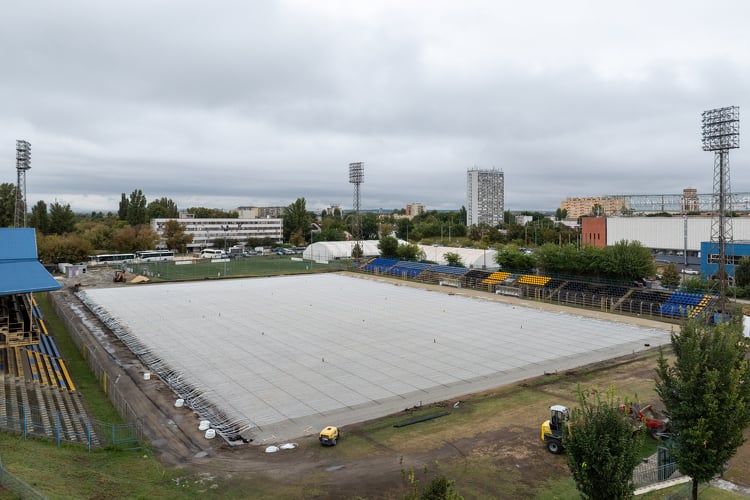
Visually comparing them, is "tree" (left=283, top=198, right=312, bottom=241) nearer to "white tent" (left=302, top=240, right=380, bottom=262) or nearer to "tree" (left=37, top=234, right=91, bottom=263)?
"white tent" (left=302, top=240, right=380, bottom=262)

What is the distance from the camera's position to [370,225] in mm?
135750

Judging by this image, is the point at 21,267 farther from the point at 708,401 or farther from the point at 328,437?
the point at 708,401

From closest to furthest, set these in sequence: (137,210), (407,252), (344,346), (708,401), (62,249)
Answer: (708,401)
(344,346)
(62,249)
(407,252)
(137,210)

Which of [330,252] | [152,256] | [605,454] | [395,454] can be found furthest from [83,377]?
[152,256]

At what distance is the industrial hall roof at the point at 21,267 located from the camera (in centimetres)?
2388

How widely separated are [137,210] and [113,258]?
33.3m

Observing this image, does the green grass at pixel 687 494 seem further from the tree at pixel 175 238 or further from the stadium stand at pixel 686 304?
the tree at pixel 175 238

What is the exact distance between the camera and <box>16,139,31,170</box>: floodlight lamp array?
55219 millimetres

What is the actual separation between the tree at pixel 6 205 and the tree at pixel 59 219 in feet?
30.1

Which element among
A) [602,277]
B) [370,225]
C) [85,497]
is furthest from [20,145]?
[370,225]

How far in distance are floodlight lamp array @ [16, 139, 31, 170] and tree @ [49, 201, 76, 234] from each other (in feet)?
132

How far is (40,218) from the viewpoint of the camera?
297 ft

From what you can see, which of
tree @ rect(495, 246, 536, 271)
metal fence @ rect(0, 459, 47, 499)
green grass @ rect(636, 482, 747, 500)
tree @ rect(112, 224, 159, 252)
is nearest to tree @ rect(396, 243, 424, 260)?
tree @ rect(495, 246, 536, 271)

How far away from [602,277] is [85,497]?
1731 inches
